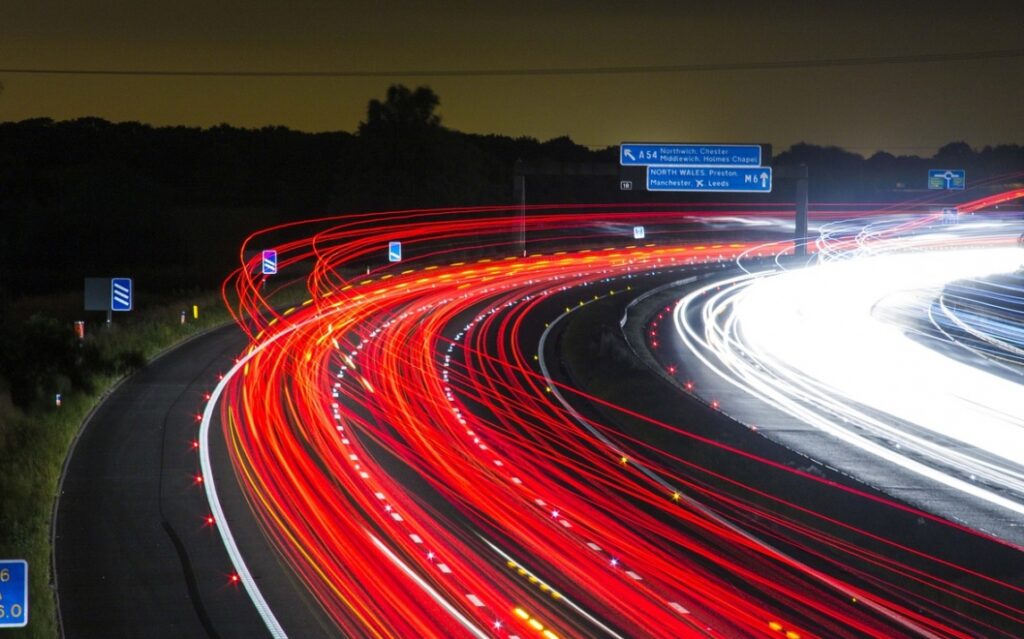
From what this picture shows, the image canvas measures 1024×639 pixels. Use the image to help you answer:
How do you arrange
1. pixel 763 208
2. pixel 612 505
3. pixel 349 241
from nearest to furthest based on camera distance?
pixel 612 505
pixel 349 241
pixel 763 208

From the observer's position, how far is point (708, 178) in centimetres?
5628

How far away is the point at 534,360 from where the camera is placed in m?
35.2

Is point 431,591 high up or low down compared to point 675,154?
down

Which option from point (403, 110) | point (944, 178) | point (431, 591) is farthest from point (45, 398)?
point (403, 110)

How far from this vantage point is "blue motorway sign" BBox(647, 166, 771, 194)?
55.9 metres

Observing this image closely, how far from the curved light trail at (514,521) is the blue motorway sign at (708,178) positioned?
Result: 21249 mm

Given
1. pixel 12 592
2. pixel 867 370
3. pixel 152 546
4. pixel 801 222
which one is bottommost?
pixel 152 546

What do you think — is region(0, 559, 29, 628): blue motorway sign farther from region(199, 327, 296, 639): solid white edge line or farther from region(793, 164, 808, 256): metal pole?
region(793, 164, 808, 256): metal pole

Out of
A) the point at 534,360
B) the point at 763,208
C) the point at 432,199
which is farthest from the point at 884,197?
the point at 534,360

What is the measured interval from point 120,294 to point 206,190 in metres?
108

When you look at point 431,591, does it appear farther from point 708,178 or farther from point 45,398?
point 708,178

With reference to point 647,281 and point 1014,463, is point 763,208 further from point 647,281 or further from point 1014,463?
point 1014,463

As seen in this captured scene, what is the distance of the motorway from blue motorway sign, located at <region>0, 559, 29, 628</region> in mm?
4320

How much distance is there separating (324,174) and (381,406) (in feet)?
383
